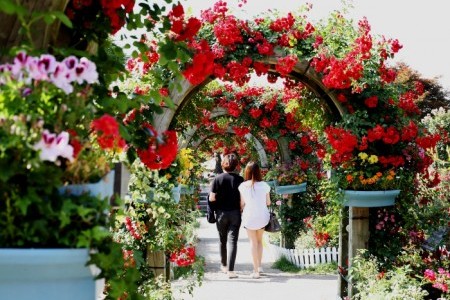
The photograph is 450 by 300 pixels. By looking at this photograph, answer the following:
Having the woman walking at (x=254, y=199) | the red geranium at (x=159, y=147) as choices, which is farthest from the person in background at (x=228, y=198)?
the red geranium at (x=159, y=147)

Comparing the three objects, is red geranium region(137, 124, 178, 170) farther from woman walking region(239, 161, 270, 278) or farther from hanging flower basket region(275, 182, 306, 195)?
hanging flower basket region(275, 182, 306, 195)

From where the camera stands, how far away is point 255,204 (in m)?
7.18

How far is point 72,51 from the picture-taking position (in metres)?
1.87

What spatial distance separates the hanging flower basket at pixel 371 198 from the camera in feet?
17.7

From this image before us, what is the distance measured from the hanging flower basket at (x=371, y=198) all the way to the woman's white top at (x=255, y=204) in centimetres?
176

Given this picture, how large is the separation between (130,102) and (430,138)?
3.92 metres

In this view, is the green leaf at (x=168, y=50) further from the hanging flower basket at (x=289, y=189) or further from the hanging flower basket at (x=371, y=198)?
the hanging flower basket at (x=289, y=189)

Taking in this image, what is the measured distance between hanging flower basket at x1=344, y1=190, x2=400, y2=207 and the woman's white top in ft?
5.77

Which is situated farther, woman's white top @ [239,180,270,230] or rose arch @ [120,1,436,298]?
Answer: woman's white top @ [239,180,270,230]

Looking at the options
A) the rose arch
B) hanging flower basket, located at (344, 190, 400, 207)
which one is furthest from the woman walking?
hanging flower basket, located at (344, 190, 400, 207)

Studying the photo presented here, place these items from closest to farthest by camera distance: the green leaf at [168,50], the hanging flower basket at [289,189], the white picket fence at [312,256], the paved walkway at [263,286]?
the green leaf at [168,50], the paved walkway at [263,286], the white picket fence at [312,256], the hanging flower basket at [289,189]

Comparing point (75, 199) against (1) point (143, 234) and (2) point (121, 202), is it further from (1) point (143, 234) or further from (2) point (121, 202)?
(1) point (143, 234)

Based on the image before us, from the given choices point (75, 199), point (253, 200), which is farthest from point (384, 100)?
point (75, 199)

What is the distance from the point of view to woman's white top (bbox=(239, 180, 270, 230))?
714 cm
